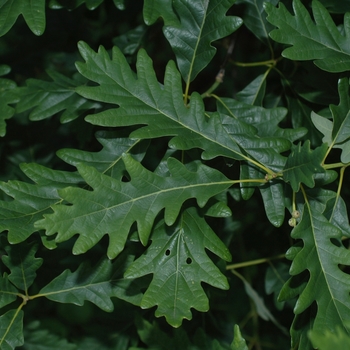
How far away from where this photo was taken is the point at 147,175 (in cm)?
161

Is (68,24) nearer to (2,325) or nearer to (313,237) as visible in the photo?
(2,325)

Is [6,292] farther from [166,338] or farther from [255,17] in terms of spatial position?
[255,17]

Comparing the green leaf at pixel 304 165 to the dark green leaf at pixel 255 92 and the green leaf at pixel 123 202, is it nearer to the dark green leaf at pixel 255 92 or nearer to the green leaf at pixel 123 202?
the green leaf at pixel 123 202

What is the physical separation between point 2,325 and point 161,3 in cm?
113

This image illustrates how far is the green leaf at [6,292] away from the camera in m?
1.90

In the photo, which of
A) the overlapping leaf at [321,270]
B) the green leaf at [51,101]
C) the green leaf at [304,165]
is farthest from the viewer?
the green leaf at [51,101]

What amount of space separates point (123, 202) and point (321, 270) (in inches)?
22.3

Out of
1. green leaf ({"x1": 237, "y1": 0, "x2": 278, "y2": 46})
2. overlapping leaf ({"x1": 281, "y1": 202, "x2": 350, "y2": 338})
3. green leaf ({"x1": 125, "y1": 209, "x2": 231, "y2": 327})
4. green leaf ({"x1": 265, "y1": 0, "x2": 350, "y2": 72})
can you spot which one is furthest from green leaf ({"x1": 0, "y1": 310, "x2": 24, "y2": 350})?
green leaf ({"x1": 237, "y1": 0, "x2": 278, "y2": 46})

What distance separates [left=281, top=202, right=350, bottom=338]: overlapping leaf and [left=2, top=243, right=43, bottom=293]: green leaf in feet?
2.57

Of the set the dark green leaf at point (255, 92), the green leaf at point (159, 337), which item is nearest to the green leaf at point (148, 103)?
the dark green leaf at point (255, 92)

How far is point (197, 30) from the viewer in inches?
76.5

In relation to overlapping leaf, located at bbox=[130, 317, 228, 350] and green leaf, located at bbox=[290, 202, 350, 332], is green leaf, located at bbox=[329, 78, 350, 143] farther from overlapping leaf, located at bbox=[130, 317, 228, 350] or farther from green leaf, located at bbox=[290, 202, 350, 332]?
overlapping leaf, located at bbox=[130, 317, 228, 350]

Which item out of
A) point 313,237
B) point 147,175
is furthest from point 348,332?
point 147,175

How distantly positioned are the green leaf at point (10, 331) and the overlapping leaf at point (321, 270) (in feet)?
2.70
